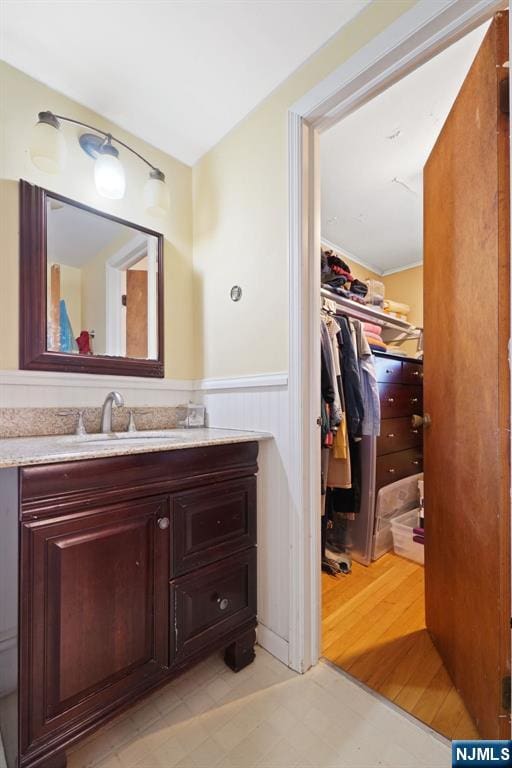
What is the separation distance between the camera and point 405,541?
2.18m

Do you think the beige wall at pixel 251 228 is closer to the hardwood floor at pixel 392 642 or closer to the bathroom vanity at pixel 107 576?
the bathroom vanity at pixel 107 576

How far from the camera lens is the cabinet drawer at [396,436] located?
224 centimetres

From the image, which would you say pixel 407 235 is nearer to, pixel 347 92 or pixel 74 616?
pixel 347 92

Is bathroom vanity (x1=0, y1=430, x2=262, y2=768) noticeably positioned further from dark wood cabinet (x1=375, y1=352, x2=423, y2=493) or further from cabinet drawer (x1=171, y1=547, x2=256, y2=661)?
dark wood cabinet (x1=375, y1=352, x2=423, y2=493)

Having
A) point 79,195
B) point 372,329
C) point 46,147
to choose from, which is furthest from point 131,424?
point 372,329

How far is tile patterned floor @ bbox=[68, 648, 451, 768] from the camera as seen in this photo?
3.14ft

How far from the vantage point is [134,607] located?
1001mm

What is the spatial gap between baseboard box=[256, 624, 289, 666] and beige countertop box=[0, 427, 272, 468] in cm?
78

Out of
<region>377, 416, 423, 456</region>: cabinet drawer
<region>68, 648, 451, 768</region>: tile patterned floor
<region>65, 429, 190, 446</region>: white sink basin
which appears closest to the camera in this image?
<region>68, 648, 451, 768</region>: tile patterned floor

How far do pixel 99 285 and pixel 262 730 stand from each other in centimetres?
175

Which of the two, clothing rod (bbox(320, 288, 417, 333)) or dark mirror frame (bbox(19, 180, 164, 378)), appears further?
clothing rod (bbox(320, 288, 417, 333))

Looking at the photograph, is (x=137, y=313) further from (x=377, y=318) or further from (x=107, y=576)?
(x=377, y=318)

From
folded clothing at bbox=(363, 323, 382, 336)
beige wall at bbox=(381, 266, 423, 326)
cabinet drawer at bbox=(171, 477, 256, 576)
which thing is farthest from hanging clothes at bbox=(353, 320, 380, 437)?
beige wall at bbox=(381, 266, 423, 326)

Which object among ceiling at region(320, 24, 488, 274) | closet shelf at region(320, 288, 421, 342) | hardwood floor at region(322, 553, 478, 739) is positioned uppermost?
ceiling at region(320, 24, 488, 274)
